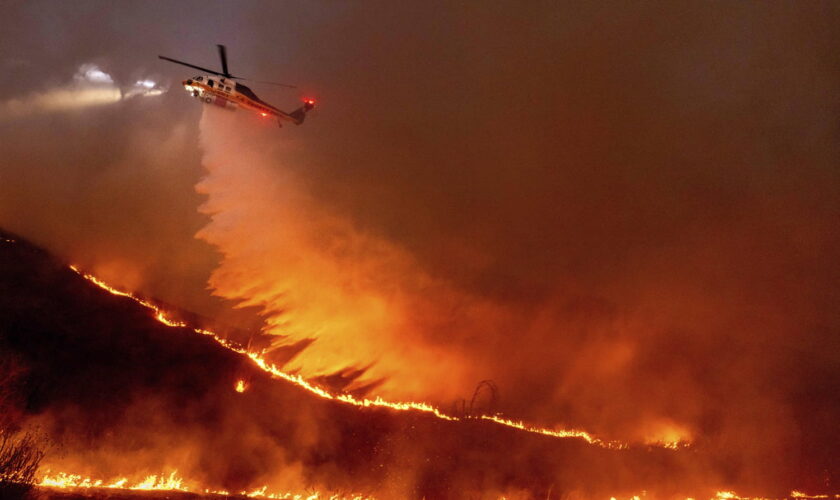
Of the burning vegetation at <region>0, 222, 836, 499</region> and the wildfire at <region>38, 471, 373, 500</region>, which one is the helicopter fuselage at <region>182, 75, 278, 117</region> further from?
the wildfire at <region>38, 471, 373, 500</region>

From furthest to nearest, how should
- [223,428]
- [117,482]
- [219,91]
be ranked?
[219,91]
[223,428]
[117,482]

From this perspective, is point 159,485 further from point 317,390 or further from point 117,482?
point 317,390

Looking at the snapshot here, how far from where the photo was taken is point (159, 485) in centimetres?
1136

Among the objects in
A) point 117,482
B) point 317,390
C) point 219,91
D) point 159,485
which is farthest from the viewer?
point 317,390

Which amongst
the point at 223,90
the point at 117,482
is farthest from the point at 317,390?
the point at 223,90

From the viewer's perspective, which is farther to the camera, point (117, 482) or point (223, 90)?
point (223, 90)

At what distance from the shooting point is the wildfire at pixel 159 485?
10305 millimetres

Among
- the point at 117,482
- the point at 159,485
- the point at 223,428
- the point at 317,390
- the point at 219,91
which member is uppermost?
the point at 219,91

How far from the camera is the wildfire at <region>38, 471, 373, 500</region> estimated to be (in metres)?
10.3

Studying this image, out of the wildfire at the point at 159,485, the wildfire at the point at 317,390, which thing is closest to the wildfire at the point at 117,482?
the wildfire at the point at 159,485

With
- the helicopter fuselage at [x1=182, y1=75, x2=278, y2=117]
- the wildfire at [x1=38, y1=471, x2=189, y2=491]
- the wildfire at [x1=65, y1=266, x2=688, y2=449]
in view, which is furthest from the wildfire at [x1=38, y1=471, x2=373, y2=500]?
the helicopter fuselage at [x1=182, y1=75, x2=278, y2=117]

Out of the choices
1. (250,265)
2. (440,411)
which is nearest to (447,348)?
(440,411)

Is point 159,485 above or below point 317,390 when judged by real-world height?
below

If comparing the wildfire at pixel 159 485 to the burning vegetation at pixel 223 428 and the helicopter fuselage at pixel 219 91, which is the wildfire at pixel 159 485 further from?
the helicopter fuselage at pixel 219 91
